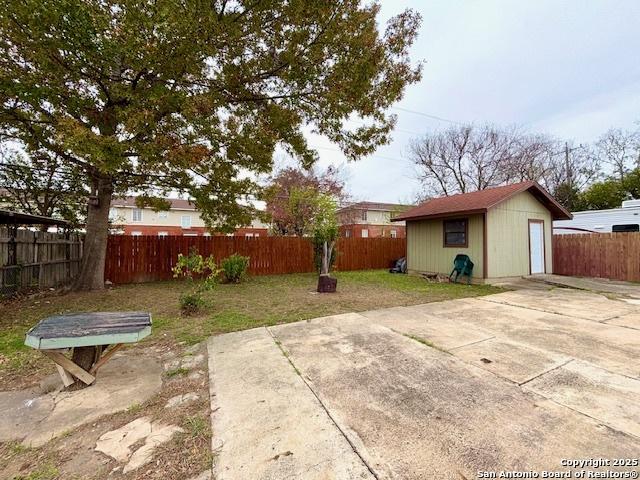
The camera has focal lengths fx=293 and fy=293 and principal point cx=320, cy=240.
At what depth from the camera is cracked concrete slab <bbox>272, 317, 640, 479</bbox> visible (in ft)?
5.69

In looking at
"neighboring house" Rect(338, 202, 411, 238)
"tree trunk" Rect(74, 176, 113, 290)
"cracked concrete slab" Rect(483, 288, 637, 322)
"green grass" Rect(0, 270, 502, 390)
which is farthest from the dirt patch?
"neighboring house" Rect(338, 202, 411, 238)

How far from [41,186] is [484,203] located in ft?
47.6

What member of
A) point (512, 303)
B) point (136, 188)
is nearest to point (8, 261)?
point (136, 188)

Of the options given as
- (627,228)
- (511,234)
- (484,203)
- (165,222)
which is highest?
(165,222)

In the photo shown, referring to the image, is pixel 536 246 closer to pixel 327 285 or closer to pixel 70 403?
pixel 327 285

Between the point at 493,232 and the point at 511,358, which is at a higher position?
the point at 493,232

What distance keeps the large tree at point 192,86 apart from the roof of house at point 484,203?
378 centimetres

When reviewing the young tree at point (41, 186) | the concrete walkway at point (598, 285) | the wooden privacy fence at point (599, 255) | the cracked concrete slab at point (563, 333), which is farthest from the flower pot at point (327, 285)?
the wooden privacy fence at point (599, 255)

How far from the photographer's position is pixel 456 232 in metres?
10.2

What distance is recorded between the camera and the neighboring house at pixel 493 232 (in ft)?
30.5

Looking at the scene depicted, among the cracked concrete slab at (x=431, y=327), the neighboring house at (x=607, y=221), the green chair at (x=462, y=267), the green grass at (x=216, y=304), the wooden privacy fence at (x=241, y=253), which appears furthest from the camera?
the neighboring house at (x=607, y=221)

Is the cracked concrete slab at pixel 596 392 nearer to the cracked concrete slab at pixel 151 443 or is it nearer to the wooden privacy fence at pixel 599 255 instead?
the cracked concrete slab at pixel 151 443

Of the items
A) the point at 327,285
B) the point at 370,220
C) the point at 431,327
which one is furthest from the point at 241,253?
the point at 370,220

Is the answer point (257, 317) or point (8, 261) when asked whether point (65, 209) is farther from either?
point (257, 317)
